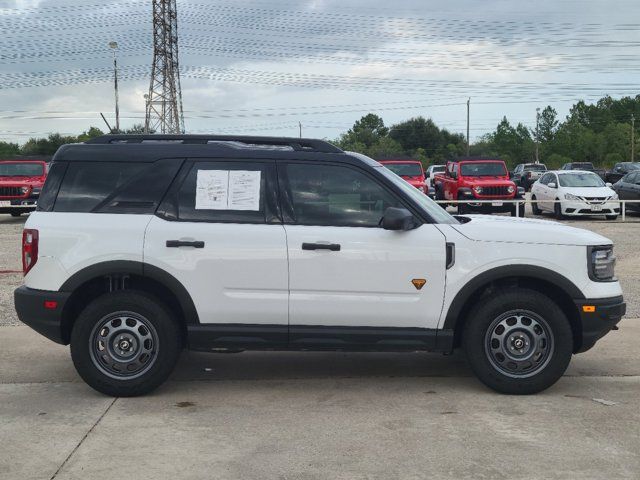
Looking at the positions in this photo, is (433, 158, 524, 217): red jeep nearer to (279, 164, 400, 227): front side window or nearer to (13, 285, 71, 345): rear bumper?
(279, 164, 400, 227): front side window

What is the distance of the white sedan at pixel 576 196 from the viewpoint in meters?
21.9

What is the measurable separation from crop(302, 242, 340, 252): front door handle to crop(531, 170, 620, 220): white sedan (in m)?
18.0

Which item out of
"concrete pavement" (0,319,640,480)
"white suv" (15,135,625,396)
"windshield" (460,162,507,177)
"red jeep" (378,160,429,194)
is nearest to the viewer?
"concrete pavement" (0,319,640,480)

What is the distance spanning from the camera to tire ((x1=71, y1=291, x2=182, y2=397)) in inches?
218

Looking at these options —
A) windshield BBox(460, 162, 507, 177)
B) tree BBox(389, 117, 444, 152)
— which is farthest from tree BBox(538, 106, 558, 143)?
windshield BBox(460, 162, 507, 177)

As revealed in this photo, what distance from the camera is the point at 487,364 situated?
554 cm

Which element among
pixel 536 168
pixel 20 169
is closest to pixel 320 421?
pixel 20 169

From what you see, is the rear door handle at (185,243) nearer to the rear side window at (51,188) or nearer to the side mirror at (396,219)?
the rear side window at (51,188)

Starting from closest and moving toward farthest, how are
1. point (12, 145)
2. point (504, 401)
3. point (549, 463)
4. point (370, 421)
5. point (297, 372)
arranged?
point (549, 463), point (370, 421), point (504, 401), point (297, 372), point (12, 145)

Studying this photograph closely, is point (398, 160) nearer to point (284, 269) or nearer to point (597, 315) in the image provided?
point (597, 315)

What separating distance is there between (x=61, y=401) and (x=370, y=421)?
2.25 m

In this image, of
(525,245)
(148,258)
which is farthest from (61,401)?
(525,245)

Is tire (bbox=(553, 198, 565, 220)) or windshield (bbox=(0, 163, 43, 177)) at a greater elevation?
windshield (bbox=(0, 163, 43, 177))

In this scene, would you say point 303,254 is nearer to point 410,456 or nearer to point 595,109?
point 410,456
